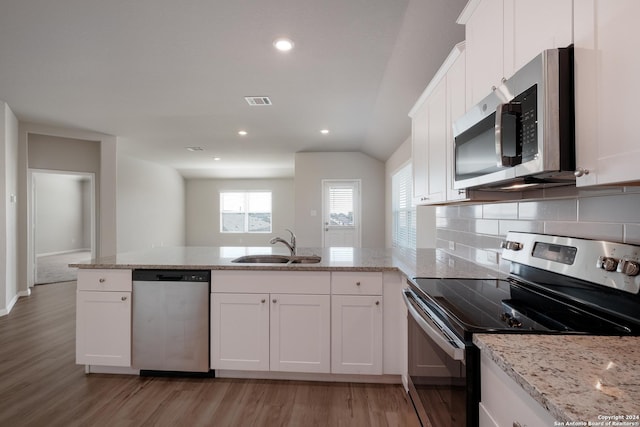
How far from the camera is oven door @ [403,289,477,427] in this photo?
3.21 ft

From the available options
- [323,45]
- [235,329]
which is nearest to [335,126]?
[323,45]

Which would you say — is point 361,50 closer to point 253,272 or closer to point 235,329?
point 253,272

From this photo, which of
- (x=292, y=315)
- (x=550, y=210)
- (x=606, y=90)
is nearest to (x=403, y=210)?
(x=292, y=315)

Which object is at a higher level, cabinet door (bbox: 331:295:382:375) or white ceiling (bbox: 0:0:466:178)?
white ceiling (bbox: 0:0:466:178)

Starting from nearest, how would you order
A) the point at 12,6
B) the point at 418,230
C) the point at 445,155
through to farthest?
the point at 445,155, the point at 12,6, the point at 418,230

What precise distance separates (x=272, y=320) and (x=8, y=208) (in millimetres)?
4280

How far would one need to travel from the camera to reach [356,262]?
2.28 metres

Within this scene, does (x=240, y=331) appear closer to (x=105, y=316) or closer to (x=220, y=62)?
(x=105, y=316)

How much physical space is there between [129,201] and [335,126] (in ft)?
16.7

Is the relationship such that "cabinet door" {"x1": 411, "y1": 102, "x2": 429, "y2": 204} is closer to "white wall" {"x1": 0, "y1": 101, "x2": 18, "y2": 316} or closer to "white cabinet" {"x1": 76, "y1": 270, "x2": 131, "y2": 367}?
"white cabinet" {"x1": 76, "y1": 270, "x2": 131, "y2": 367}

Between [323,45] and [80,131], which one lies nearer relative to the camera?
[323,45]

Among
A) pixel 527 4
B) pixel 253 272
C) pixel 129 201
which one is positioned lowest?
pixel 253 272

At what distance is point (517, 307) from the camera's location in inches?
48.3

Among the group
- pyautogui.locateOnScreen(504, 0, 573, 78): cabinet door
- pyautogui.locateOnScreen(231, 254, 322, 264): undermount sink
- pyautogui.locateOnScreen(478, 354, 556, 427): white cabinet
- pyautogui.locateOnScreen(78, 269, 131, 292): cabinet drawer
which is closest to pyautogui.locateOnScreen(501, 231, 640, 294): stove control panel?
pyautogui.locateOnScreen(478, 354, 556, 427): white cabinet
